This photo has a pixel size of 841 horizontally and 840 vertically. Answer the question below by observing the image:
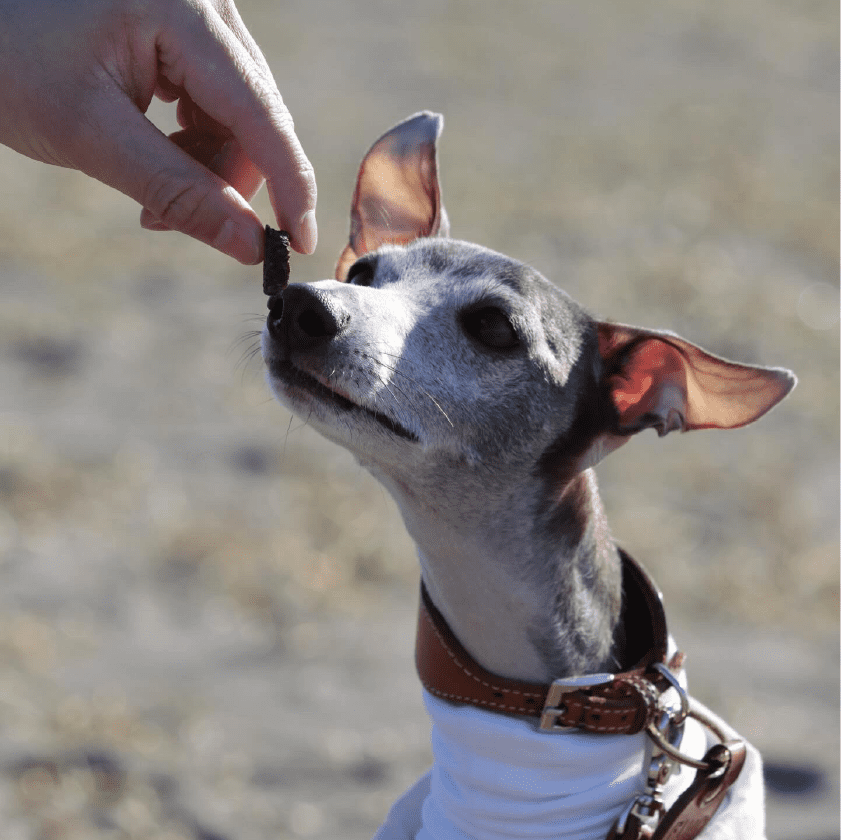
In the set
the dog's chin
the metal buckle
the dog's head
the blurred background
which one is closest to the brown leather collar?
the metal buckle

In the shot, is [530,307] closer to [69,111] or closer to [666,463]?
[69,111]

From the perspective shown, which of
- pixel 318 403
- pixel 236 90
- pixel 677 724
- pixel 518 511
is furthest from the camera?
pixel 518 511


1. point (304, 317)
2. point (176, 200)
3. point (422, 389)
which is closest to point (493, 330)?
point (422, 389)

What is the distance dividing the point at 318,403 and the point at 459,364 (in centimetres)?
35

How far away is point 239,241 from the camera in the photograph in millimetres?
1938

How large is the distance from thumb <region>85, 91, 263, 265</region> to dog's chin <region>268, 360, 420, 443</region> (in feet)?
0.75

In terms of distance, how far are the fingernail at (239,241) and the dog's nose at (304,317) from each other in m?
0.11

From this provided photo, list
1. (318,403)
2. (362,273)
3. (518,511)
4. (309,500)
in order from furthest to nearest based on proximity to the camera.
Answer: (309,500)
(362,273)
(518,511)
(318,403)

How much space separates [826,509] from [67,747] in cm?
338


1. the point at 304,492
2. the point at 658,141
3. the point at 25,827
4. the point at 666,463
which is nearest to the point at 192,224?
the point at 25,827

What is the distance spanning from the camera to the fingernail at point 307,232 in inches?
77.8

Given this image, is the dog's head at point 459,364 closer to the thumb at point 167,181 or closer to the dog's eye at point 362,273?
the dog's eye at point 362,273

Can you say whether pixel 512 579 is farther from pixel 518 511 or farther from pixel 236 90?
pixel 236 90

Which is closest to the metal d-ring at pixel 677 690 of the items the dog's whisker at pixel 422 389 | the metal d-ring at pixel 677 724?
the metal d-ring at pixel 677 724
